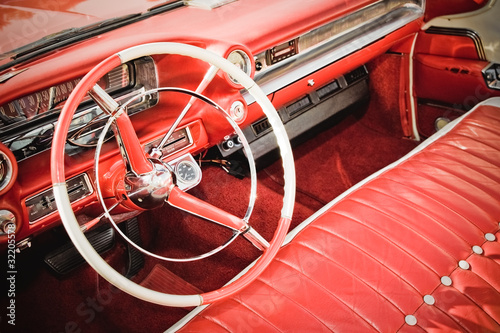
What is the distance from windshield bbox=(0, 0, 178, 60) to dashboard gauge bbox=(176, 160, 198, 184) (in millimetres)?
755

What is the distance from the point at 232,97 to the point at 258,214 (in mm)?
928

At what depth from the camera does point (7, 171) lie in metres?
A: 1.02

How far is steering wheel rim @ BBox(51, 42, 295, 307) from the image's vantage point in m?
0.82

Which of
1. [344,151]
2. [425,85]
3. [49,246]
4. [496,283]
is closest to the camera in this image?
[496,283]

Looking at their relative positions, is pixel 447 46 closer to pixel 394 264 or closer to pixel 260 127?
pixel 260 127

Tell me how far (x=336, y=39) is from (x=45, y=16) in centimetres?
141

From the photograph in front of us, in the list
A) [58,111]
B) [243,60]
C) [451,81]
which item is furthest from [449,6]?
[58,111]

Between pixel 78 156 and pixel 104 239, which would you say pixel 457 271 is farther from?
pixel 104 239

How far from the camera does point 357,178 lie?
2.42 m

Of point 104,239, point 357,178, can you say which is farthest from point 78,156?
point 357,178

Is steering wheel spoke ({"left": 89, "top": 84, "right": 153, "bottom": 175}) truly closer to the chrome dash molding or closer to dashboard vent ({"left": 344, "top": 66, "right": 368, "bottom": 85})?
the chrome dash molding

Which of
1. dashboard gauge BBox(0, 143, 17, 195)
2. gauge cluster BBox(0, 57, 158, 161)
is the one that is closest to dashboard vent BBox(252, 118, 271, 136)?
gauge cluster BBox(0, 57, 158, 161)

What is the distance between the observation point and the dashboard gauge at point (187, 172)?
141 cm

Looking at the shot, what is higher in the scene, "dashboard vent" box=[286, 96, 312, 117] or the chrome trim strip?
the chrome trim strip
